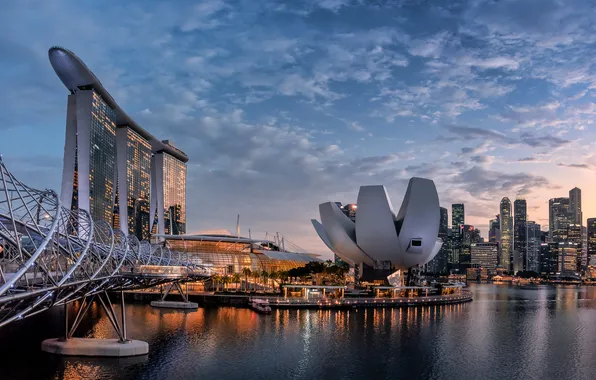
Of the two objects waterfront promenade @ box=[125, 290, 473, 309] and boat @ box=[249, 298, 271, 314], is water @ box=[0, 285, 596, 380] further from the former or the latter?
waterfront promenade @ box=[125, 290, 473, 309]

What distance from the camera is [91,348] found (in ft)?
101

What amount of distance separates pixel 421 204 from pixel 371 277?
15816mm

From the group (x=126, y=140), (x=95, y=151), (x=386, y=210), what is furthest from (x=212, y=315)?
(x=126, y=140)

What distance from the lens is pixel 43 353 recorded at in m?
31.2

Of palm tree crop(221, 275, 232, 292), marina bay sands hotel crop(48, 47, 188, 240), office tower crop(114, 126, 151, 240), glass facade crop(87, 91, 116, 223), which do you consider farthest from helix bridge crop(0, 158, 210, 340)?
office tower crop(114, 126, 151, 240)

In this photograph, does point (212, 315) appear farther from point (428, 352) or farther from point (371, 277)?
point (371, 277)

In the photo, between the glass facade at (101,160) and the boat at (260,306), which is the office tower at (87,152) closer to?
the glass facade at (101,160)

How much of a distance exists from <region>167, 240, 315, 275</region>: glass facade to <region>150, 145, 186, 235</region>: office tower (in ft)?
165

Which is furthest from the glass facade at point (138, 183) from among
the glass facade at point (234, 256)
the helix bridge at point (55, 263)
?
the helix bridge at point (55, 263)

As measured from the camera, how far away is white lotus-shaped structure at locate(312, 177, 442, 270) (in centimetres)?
8000

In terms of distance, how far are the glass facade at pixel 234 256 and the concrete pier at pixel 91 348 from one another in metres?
58.7

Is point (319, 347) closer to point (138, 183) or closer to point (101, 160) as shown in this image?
point (101, 160)

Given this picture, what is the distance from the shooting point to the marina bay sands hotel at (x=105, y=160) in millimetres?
95500

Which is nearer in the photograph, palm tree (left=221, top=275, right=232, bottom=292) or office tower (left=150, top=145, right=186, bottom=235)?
palm tree (left=221, top=275, right=232, bottom=292)
